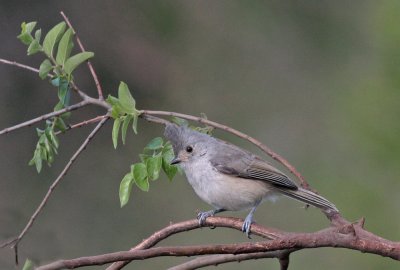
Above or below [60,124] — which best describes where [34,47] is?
above

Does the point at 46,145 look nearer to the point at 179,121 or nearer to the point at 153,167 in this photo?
the point at 153,167

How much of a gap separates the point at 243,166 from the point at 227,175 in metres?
0.07

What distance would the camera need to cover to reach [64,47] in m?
2.78

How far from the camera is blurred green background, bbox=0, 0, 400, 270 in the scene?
530 centimetres

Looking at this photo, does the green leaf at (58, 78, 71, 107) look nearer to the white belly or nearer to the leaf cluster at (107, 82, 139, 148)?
the leaf cluster at (107, 82, 139, 148)

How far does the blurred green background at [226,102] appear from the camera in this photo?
5.30m

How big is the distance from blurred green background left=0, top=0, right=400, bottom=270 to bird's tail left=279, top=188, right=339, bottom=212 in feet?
5.04

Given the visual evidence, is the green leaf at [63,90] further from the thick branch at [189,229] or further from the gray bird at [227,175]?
the thick branch at [189,229]

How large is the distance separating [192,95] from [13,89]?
5.36 ft

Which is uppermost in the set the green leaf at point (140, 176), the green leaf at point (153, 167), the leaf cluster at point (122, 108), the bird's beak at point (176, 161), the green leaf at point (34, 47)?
the green leaf at point (34, 47)

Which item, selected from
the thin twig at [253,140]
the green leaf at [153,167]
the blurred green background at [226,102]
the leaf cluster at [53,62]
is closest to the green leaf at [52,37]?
the leaf cluster at [53,62]

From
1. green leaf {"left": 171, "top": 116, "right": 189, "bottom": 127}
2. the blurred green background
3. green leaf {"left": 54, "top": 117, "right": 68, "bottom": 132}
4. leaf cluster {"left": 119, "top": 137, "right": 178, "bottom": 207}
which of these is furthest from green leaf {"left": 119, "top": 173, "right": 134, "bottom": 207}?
the blurred green background

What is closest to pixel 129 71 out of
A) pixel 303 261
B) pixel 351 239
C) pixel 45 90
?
pixel 45 90

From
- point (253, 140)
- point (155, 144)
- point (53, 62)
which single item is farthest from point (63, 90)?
point (253, 140)
